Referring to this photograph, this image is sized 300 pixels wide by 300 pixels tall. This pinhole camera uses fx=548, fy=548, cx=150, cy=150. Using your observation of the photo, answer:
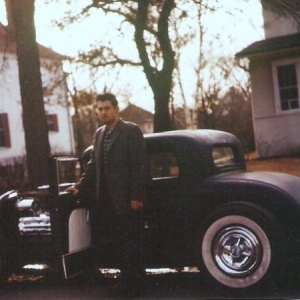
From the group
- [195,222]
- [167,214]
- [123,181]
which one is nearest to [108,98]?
[123,181]

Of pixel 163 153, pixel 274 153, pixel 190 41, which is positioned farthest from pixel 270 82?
pixel 163 153

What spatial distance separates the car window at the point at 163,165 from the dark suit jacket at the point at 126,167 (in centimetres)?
51

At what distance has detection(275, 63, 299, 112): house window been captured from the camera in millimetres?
18484

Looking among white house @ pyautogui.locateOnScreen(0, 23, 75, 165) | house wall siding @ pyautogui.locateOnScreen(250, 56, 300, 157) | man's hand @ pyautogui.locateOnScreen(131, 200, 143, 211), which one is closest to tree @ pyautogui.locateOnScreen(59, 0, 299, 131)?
house wall siding @ pyautogui.locateOnScreen(250, 56, 300, 157)

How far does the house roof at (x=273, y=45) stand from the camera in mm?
17516

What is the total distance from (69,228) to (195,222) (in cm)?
116

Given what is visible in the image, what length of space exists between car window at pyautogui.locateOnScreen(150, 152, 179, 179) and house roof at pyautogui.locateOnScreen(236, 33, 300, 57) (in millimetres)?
13180

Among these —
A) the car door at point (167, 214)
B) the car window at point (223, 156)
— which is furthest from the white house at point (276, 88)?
the car door at point (167, 214)

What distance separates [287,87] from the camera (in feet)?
60.8

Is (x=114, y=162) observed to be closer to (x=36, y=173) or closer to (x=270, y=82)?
(x=36, y=173)

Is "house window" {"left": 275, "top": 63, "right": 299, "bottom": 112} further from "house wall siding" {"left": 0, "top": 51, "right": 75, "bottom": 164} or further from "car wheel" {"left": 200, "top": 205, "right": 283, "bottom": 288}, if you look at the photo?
"car wheel" {"left": 200, "top": 205, "right": 283, "bottom": 288}

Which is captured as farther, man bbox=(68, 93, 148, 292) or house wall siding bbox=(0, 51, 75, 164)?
house wall siding bbox=(0, 51, 75, 164)

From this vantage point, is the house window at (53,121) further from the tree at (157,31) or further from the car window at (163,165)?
the car window at (163,165)

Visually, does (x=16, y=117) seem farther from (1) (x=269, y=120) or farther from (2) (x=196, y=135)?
(2) (x=196, y=135)
